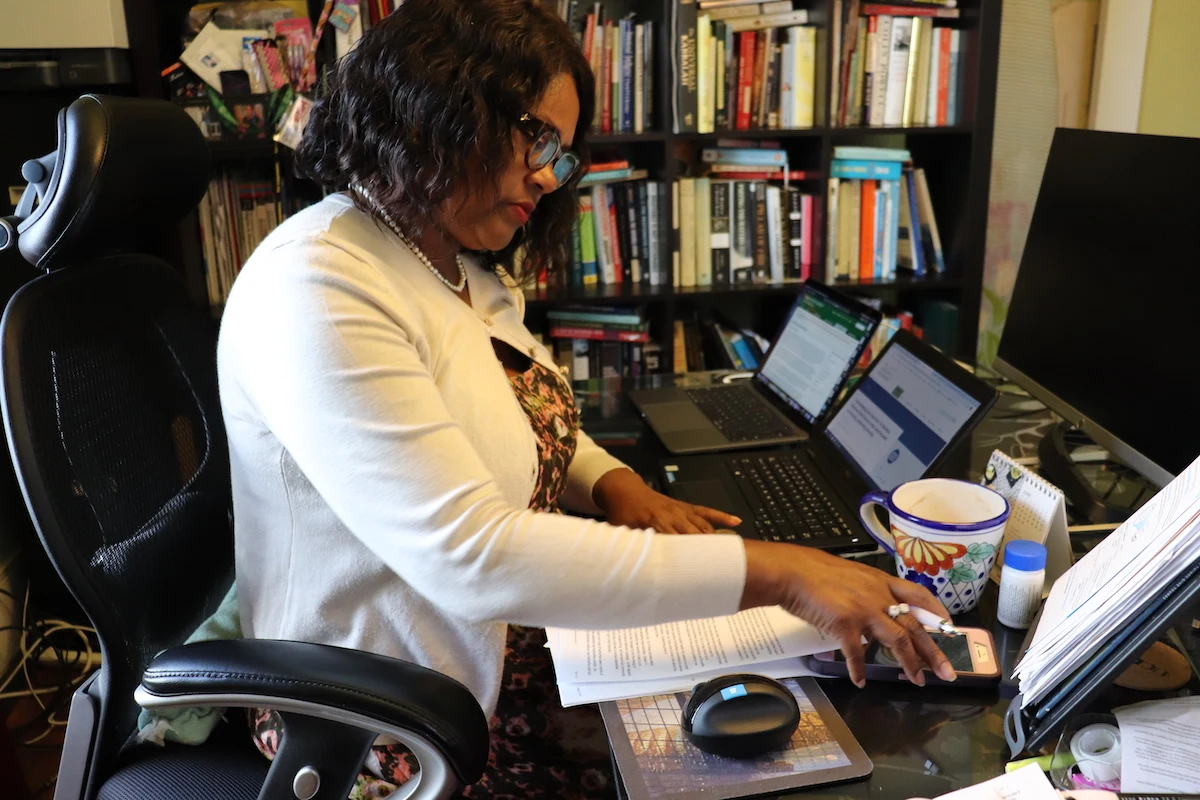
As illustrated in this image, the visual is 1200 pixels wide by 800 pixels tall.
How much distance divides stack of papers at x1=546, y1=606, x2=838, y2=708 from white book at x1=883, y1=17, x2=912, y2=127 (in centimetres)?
185

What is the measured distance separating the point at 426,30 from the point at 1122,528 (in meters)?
0.84

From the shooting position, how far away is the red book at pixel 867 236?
2.54 meters

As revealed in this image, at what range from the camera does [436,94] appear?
1.02 meters

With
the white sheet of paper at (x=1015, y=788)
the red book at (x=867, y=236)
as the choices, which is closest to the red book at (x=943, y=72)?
the red book at (x=867, y=236)

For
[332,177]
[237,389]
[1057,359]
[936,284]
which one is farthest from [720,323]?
[237,389]

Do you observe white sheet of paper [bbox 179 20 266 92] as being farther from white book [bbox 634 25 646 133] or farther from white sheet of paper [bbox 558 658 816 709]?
white sheet of paper [bbox 558 658 816 709]

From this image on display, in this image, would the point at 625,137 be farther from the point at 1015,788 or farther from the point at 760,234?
the point at 1015,788

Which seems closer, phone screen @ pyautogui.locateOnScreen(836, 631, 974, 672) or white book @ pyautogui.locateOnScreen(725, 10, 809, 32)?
phone screen @ pyautogui.locateOnScreen(836, 631, 974, 672)

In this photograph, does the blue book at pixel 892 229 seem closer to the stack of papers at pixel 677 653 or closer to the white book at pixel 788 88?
the white book at pixel 788 88

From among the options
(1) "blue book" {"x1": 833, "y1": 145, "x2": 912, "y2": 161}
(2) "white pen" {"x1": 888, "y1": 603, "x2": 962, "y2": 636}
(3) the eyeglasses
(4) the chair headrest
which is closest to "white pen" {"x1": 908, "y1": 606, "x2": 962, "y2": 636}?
(2) "white pen" {"x1": 888, "y1": 603, "x2": 962, "y2": 636}

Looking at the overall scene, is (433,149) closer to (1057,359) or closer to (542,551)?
(542,551)

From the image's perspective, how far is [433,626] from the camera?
1033mm

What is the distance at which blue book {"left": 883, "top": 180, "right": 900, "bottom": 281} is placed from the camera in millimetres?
2535

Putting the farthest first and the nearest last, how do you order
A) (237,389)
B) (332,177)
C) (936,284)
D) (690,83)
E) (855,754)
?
(936,284), (690,83), (332,177), (237,389), (855,754)
